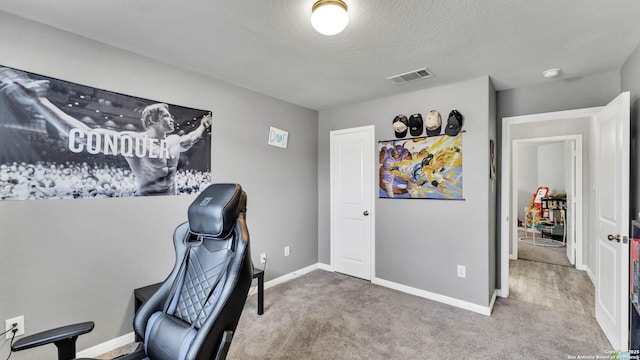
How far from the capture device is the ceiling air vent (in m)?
2.78

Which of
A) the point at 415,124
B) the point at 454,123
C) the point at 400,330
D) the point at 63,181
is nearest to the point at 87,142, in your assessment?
the point at 63,181

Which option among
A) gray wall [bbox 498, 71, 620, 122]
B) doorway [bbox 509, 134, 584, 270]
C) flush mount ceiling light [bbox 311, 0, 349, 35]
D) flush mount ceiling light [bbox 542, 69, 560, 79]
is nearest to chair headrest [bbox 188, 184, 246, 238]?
flush mount ceiling light [bbox 311, 0, 349, 35]

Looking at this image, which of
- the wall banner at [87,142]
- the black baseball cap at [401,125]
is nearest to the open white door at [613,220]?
the black baseball cap at [401,125]

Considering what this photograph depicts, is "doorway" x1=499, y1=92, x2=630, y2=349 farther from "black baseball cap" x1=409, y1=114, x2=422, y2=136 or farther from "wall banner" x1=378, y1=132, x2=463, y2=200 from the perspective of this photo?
"black baseball cap" x1=409, y1=114, x2=422, y2=136

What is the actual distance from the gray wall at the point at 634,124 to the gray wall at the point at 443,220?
1024 mm

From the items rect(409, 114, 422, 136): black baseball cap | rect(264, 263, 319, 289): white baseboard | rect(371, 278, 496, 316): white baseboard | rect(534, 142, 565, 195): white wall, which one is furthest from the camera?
rect(534, 142, 565, 195): white wall

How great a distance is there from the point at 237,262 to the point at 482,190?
2.64 m

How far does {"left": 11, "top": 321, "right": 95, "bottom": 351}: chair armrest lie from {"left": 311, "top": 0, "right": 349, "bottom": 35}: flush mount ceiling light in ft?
6.42

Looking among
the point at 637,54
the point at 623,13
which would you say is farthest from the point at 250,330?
the point at 637,54

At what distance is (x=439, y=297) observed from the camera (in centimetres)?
320

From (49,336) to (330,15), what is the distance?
2085 mm

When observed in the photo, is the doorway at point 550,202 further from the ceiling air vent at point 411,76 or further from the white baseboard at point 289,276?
the white baseboard at point 289,276

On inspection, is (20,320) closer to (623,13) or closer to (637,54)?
(623,13)

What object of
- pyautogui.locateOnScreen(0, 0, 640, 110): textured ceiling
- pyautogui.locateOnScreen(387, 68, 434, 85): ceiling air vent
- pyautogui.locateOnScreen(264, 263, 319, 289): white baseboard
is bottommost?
pyautogui.locateOnScreen(264, 263, 319, 289): white baseboard
